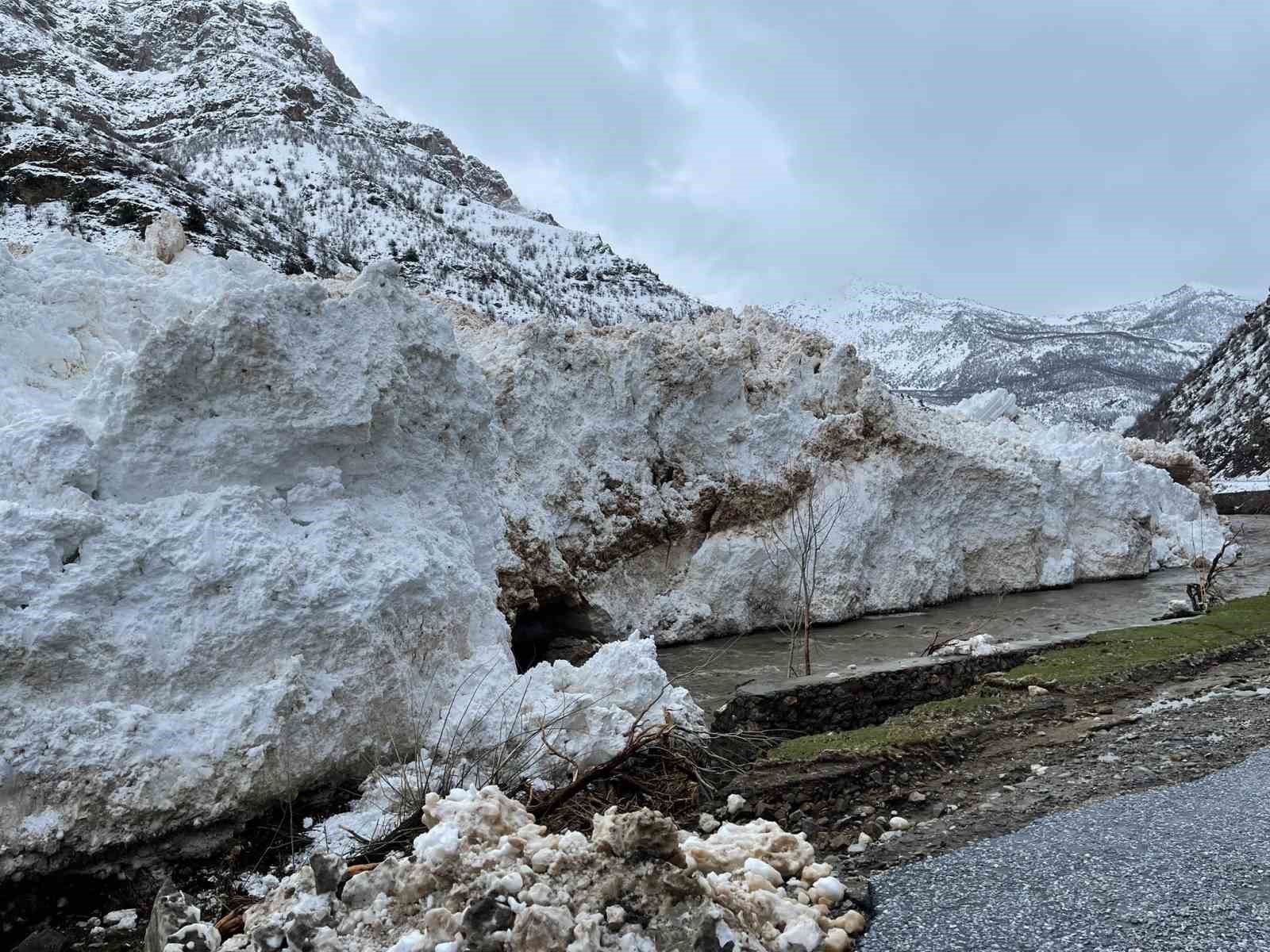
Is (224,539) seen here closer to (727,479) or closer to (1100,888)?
(1100,888)

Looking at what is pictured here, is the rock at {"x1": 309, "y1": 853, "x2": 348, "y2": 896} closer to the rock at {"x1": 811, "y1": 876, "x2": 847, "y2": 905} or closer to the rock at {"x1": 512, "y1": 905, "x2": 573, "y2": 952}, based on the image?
the rock at {"x1": 512, "y1": 905, "x2": 573, "y2": 952}

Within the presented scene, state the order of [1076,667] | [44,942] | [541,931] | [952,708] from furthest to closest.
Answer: [1076,667] < [952,708] < [44,942] < [541,931]

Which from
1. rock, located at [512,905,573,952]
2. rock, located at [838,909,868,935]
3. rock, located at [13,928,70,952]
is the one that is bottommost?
rock, located at [838,909,868,935]

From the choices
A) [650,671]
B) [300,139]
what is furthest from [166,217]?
[300,139]

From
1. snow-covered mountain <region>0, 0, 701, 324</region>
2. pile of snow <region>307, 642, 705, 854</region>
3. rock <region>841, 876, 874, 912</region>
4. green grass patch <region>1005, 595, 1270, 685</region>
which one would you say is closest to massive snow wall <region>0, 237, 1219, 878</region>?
pile of snow <region>307, 642, 705, 854</region>

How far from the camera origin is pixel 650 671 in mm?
6504

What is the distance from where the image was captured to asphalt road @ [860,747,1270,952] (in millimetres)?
3295

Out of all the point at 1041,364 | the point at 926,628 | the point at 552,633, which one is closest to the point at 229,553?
the point at 552,633

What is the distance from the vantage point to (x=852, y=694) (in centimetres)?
827

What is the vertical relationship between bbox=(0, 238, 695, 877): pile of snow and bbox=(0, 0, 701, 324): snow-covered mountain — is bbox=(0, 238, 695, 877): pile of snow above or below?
below

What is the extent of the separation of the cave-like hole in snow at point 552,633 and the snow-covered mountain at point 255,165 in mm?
16392

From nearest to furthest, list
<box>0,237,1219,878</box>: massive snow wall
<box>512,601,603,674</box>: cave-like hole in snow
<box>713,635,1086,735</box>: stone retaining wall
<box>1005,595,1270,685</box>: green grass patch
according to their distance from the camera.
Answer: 1. <box>0,237,1219,878</box>: massive snow wall
2. <box>713,635,1086,735</box>: stone retaining wall
3. <box>1005,595,1270,685</box>: green grass patch
4. <box>512,601,603,674</box>: cave-like hole in snow

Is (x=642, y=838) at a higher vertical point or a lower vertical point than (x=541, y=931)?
higher

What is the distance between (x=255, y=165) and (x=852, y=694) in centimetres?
5964
